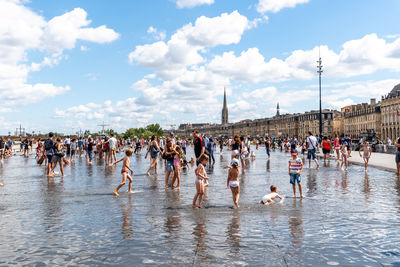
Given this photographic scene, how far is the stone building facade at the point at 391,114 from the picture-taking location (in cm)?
10869

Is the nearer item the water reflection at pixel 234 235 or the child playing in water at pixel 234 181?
the water reflection at pixel 234 235

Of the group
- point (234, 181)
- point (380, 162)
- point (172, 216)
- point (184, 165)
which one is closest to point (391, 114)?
point (380, 162)

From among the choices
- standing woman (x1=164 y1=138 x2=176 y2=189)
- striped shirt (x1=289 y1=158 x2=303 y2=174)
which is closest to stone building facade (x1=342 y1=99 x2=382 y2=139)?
standing woman (x1=164 y1=138 x2=176 y2=189)

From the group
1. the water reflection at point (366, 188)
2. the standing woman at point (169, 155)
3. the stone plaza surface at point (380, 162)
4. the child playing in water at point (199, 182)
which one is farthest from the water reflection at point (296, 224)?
the stone plaza surface at point (380, 162)

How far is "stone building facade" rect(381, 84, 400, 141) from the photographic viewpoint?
108688 mm

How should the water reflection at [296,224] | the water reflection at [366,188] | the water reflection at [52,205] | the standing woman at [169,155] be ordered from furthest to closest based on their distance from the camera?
1. the standing woman at [169,155]
2. the water reflection at [366,188]
3. the water reflection at [52,205]
4. the water reflection at [296,224]

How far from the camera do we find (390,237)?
6.25 m

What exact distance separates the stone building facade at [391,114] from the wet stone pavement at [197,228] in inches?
4267

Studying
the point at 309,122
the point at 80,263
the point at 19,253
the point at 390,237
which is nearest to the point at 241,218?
the point at 390,237

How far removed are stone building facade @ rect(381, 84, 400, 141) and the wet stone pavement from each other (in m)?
108

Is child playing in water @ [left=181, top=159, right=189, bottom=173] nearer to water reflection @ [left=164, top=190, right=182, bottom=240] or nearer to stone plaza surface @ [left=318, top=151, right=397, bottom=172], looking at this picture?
water reflection @ [left=164, top=190, right=182, bottom=240]

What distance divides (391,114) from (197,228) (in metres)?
120

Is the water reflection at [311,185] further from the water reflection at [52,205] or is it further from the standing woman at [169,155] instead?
the water reflection at [52,205]

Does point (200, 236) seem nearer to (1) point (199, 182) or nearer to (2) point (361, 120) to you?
Answer: (1) point (199, 182)
